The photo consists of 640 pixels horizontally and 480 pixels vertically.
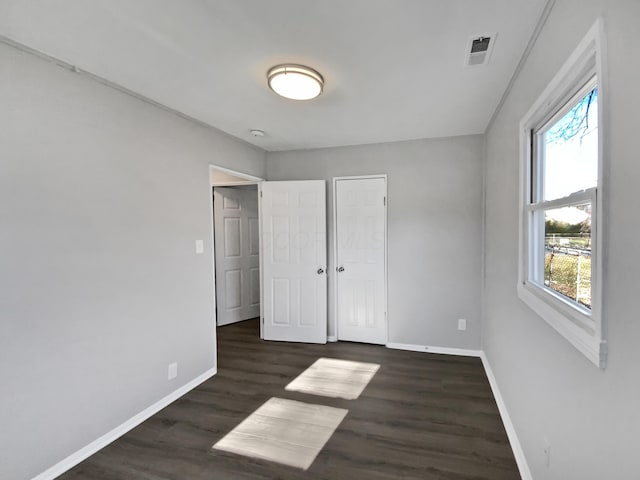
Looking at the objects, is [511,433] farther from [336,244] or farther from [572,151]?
[336,244]

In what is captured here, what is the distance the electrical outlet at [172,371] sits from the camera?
8.70ft

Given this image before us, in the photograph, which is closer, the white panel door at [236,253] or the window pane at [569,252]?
the window pane at [569,252]

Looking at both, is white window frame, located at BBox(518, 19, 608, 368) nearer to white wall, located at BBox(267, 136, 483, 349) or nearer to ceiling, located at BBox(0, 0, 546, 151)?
ceiling, located at BBox(0, 0, 546, 151)

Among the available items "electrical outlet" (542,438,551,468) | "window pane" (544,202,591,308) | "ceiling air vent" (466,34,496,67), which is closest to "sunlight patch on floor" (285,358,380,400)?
"electrical outlet" (542,438,551,468)

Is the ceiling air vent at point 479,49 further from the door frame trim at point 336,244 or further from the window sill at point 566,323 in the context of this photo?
A: the door frame trim at point 336,244

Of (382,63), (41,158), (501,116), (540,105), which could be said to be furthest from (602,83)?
(41,158)

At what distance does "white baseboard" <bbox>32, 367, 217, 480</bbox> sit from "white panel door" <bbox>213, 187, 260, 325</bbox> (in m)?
1.95

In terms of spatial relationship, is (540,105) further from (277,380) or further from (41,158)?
(277,380)

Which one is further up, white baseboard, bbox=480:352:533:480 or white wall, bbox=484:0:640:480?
white wall, bbox=484:0:640:480

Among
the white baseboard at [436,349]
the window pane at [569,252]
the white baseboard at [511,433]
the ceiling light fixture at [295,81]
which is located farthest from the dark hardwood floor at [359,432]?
the ceiling light fixture at [295,81]

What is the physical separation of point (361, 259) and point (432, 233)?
893mm

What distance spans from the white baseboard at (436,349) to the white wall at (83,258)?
232 cm

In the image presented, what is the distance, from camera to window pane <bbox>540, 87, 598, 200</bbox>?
117 centimetres

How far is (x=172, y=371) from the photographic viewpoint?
8.79 feet
